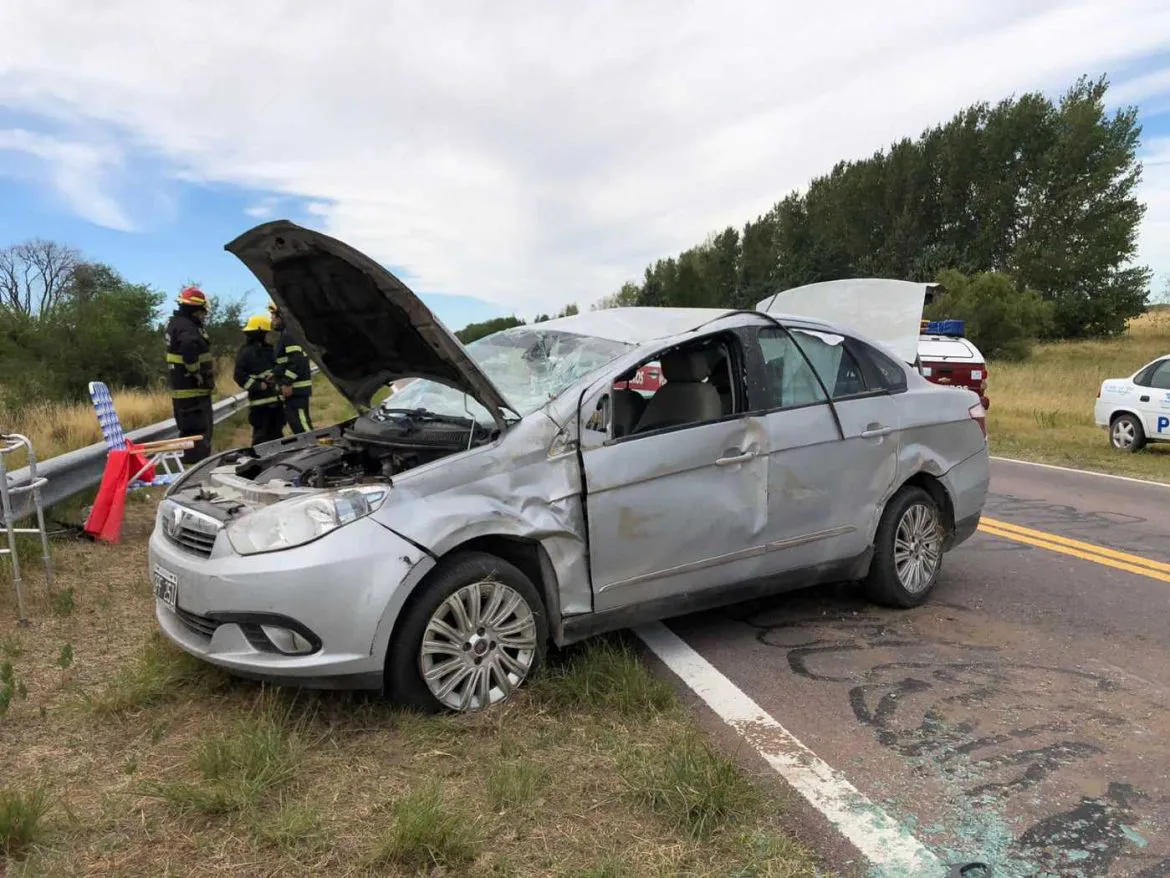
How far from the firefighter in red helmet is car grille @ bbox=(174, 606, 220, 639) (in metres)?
4.82

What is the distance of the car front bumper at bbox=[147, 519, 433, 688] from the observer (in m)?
3.12

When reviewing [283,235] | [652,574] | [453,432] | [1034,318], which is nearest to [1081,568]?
[652,574]

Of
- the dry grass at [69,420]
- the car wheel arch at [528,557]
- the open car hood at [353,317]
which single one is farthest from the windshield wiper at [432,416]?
the dry grass at [69,420]

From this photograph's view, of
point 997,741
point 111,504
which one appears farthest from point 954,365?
point 111,504

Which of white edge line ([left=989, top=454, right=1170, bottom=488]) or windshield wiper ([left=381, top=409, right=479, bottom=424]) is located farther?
white edge line ([left=989, top=454, right=1170, bottom=488])

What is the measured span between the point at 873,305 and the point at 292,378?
6920mm

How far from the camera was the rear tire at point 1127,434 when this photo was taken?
1305 centimetres

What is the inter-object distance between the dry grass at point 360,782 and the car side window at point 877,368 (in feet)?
7.52

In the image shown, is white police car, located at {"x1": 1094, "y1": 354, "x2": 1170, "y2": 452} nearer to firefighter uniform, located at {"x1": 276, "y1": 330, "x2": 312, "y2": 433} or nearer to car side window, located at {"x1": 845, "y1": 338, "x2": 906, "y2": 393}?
car side window, located at {"x1": 845, "y1": 338, "x2": 906, "y2": 393}

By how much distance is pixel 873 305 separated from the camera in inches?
412

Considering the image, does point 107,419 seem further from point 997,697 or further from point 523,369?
point 997,697

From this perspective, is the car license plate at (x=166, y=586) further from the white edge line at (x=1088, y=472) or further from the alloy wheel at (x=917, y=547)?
the white edge line at (x=1088, y=472)

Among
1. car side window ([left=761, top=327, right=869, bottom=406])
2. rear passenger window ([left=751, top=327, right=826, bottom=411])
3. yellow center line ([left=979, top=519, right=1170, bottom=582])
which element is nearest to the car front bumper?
rear passenger window ([left=751, top=327, right=826, bottom=411])

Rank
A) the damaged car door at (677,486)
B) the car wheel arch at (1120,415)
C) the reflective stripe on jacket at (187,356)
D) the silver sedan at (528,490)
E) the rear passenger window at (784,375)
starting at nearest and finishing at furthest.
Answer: the silver sedan at (528,490)
the damaged car door at (677,486)
the rear passenger window at (784,375)
the reflective stripe on jacket at (187,356)
the car wheel arch at (1120,415)
